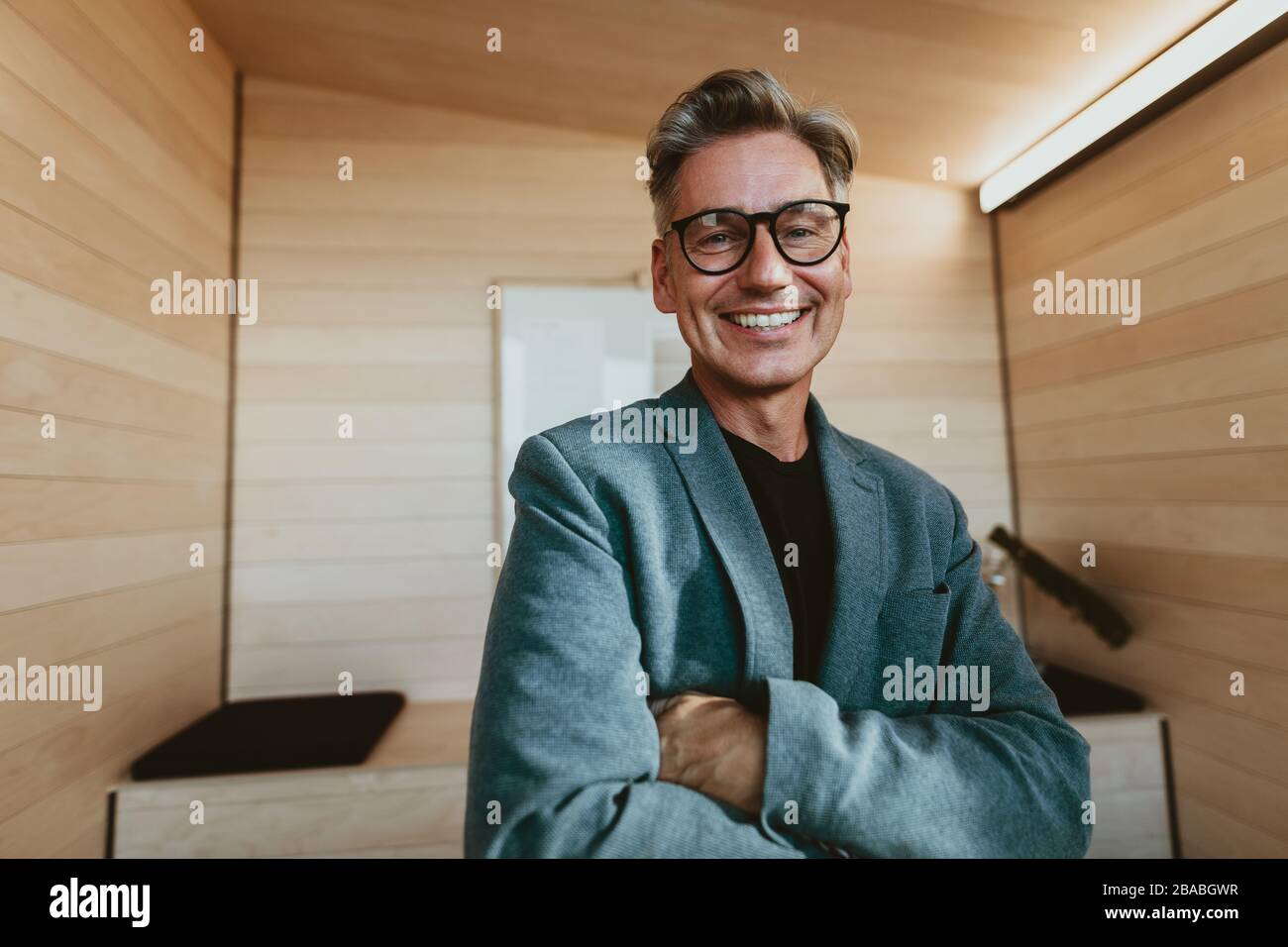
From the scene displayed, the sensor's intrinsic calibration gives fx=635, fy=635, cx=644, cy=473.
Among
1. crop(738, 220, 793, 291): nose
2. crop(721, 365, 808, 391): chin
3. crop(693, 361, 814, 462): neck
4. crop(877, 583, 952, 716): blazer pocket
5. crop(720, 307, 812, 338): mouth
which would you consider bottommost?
crop(877, 583, 952, 716): blazer pocket

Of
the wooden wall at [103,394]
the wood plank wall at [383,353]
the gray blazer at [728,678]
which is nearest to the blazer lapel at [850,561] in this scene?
the gray blazer at [728,678]

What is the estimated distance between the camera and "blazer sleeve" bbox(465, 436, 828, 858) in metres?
0.56

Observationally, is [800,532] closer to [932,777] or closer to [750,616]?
[750,616]

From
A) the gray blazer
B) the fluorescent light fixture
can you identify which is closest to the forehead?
the gray blazer

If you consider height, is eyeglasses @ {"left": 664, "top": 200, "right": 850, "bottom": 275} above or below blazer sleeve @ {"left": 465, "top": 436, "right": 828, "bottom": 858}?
above

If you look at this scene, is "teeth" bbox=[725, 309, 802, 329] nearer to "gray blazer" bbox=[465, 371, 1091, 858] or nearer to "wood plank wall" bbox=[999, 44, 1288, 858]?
"gray blazer" bbox=[465, 371, 1091, 858]

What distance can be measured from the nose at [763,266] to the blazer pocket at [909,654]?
0.42m

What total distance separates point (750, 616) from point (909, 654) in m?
0.23

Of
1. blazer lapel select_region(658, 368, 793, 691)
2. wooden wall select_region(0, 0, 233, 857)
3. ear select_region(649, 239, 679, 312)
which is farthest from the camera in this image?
wooden wall select_region(0, 0, 233, 857)

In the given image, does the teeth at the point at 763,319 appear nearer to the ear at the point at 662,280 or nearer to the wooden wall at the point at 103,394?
the ear at the point at 662,280

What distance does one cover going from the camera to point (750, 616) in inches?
27.9

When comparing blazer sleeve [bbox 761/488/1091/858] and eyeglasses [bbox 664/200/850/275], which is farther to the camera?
eyeglasses [bbox 664/200/850/275]

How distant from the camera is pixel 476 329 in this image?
5.79ft
